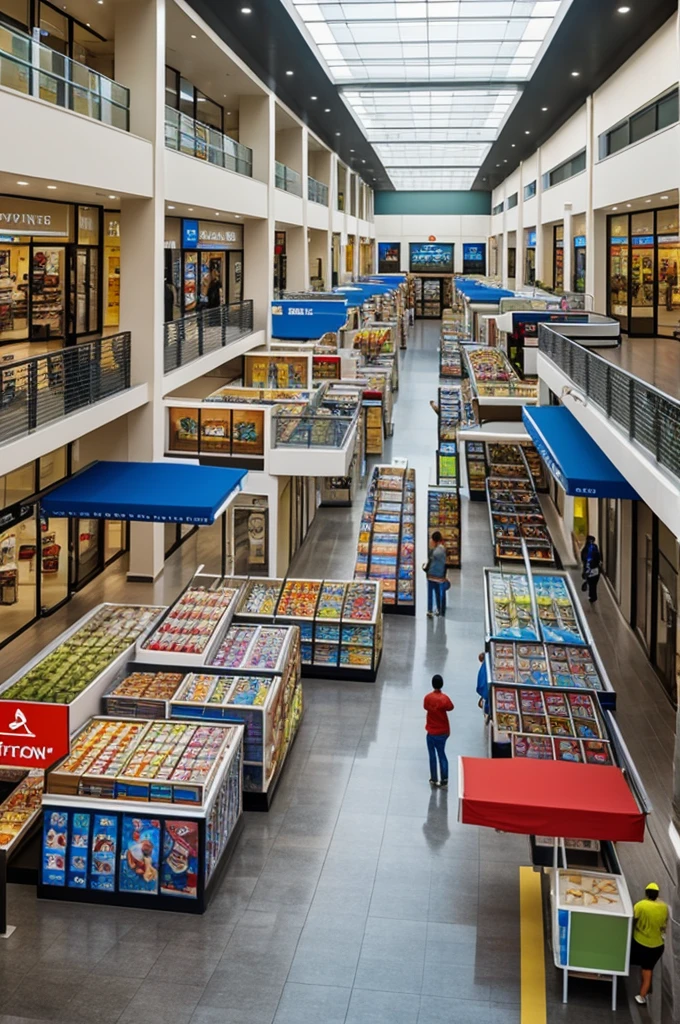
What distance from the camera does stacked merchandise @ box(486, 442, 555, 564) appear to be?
19.9 meters

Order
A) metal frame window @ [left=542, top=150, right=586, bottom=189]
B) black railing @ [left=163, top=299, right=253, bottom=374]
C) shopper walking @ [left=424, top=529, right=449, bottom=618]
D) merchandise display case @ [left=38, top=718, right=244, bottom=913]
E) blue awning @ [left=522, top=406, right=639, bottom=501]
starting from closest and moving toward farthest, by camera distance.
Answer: merchandise display case @ [left=38, top=718, right=244, bottom=913], blue awning @ [left=522, top=406, right=639, bottom=501], shopper walking @ [left=424, top=529, right=449, bottom=618], black railing @ [left=163, top=299, right=253, bottom=374], metal frame window @ [left=542, top=150, right=586, bottom=189]

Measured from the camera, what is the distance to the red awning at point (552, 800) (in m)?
8.73

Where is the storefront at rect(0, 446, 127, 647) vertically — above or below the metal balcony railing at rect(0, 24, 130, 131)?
below

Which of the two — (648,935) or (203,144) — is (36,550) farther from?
(648,935)

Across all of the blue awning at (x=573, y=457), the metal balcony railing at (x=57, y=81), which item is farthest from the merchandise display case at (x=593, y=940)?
the metal balcony railing at (x=57, y=81)

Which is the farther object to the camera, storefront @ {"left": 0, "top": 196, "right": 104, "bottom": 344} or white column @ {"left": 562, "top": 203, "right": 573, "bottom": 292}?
white column @ {"left": 562, "top": 203, "right": 573, "bottom": 292}

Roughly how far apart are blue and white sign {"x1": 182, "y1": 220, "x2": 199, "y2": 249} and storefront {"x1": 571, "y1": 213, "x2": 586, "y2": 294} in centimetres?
1382

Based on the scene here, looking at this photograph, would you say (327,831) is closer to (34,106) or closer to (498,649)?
(498,649)

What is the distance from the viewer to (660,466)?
10.6 meters

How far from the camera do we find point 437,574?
1739 centimetres

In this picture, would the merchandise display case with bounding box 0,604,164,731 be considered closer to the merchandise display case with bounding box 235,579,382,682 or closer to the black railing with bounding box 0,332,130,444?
the merchandise display case with bounding box 235,579,382,682

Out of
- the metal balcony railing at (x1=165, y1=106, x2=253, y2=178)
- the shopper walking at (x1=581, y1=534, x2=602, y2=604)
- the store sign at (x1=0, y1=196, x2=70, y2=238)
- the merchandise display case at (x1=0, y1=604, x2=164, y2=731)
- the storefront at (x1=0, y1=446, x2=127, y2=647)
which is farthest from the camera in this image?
the metal balcony railing at (x1=165, y1=106, x2=253, y2=178)

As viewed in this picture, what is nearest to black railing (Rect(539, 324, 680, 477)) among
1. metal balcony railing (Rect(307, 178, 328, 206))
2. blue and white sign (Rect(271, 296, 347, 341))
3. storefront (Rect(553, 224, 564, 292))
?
blue and white sign (Rect(271, 296, 347, 341))

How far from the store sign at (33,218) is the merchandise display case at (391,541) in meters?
7.14
